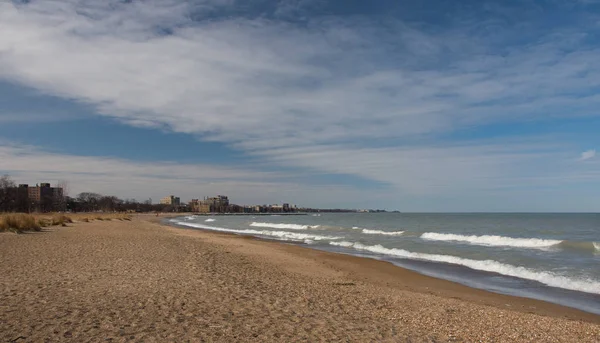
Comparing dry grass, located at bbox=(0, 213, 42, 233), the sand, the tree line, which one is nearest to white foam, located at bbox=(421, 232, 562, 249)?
the sand

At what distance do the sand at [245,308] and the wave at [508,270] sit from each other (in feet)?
9.74

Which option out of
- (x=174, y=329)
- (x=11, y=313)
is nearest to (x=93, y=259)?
(x=11, y=313)

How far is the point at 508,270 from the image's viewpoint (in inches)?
614

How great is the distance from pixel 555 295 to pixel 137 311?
35.3 ft

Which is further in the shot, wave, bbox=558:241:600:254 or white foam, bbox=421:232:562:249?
white foam, bbox=421:232:562:249

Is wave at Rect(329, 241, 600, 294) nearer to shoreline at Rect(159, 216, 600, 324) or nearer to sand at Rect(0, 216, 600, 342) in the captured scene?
shoreline at Rect(159, 216, 600, 324)

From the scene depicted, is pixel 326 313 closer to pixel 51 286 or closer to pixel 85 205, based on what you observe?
pixel 51 286

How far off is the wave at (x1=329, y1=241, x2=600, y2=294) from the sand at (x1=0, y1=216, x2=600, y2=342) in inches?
117

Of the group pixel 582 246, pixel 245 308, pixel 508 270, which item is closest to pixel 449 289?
pixel 508 270

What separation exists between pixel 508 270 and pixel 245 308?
11787mm

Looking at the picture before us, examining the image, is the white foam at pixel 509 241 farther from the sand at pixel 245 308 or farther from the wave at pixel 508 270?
the sand at pixel 245 308

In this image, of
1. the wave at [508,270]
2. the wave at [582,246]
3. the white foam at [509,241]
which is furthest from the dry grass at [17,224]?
the wave at [582,246]

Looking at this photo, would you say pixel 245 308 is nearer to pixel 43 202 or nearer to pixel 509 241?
pixel 509 241

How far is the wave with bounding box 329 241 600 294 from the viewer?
12.5 m
